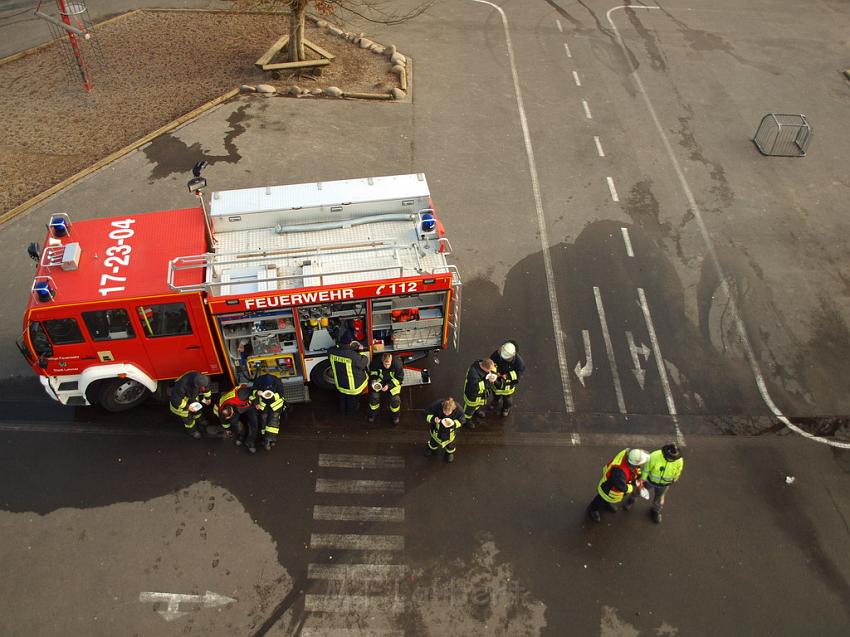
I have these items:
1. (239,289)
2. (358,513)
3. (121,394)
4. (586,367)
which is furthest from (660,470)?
(121,394)

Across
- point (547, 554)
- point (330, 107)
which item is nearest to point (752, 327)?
point (547, 554)

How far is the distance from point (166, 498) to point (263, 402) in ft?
6.95

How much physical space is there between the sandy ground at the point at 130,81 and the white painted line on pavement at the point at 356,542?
1129 centimetres

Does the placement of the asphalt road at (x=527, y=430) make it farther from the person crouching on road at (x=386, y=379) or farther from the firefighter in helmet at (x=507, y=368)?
the firefighter in helmet at (x=507, y=368)

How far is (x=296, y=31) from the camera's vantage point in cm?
1859

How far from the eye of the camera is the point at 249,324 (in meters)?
9.82

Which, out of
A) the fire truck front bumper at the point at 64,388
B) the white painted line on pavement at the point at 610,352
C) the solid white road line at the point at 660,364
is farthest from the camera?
the white painted line on pavement at the point at 610,352

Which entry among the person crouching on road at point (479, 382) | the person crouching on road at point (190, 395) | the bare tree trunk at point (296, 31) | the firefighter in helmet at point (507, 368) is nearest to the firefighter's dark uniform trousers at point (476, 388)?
the person crouching on road at point (479, 382)

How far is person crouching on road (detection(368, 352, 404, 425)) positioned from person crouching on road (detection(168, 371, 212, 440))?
2636 millimetres

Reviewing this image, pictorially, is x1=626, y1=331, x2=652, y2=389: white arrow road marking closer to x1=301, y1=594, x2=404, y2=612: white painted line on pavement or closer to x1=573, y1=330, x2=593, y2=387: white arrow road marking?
x1=573, y1=330, x2=593, y2=387: white arrow road marking

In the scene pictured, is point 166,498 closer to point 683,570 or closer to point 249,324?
point 249,324

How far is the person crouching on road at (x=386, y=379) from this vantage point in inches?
397

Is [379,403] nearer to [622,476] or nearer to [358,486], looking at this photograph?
[358,486]

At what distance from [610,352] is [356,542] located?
20.0ft
